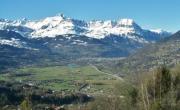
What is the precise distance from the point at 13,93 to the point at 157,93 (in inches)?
5223

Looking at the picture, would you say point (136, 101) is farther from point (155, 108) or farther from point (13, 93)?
point (13, 93)

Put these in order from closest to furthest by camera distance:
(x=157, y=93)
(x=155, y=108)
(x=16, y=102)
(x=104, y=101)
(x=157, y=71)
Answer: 1. (x=155, y=108)
2. (x=157, y=93)
3. (x=157, y=71)
4. (x=104, y=101)
5. (x=16, y=102)

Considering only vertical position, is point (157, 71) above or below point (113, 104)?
above

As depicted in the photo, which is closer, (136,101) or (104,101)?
(136,101)

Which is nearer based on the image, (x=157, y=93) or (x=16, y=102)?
(x=157, y=93)

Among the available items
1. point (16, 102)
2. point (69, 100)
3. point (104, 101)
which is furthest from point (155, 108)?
point (69, 100)

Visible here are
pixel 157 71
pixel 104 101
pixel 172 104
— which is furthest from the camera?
pixel 104 101

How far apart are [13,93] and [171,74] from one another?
Answer: 127m

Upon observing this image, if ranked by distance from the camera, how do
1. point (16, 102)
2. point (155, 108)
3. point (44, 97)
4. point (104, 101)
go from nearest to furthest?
point (155, 108)
point (104, 101)
point (16, 102)
point (44, 97)

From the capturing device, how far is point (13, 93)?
193 meters

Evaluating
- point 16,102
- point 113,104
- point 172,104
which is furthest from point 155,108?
point 16,102

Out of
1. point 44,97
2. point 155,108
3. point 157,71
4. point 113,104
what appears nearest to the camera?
point 155,108

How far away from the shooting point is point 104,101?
8938 cm

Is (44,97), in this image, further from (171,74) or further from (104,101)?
(171,74)
